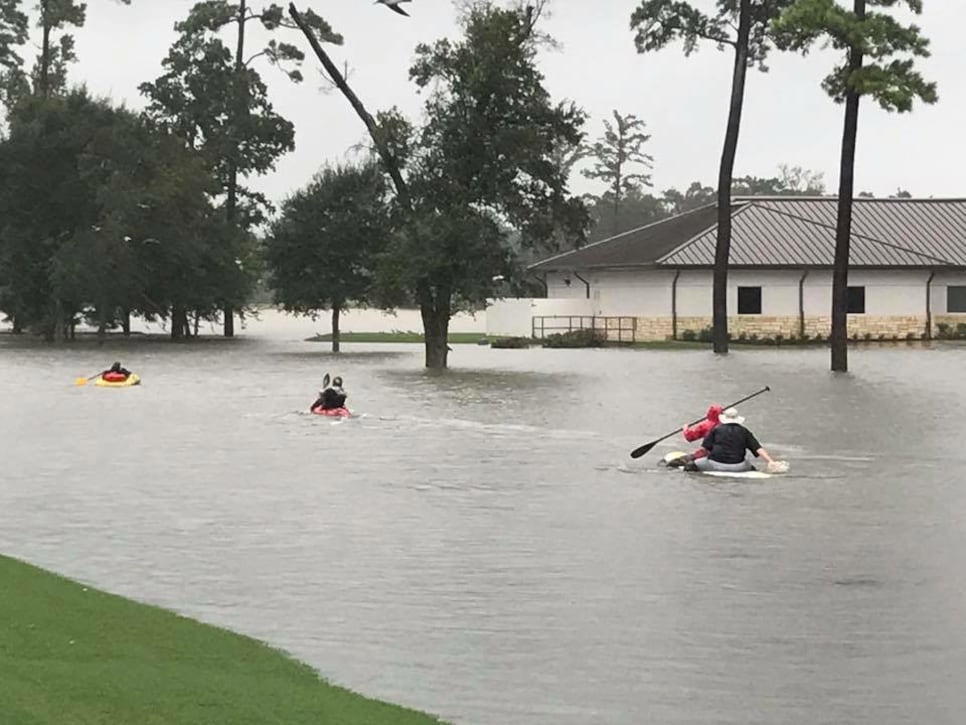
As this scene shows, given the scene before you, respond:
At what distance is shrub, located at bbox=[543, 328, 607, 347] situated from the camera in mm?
68125

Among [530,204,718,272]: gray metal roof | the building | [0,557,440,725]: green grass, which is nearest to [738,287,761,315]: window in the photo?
the building

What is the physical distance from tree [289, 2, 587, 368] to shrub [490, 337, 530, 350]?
54.0ft

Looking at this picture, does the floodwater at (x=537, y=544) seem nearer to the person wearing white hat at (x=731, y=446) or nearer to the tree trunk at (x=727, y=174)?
the person wearing white hat at (x=731, y=446)

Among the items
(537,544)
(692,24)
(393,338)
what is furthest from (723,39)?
(537,544)

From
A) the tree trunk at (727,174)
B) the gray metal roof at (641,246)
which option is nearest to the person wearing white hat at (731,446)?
the tree trunk at (727,174)

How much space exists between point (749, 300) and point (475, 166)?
24.1 metres

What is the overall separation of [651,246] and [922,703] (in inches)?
2585

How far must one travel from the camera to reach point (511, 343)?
69438mm

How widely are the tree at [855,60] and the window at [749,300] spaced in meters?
23.3

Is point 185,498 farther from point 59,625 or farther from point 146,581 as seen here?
point 59,625

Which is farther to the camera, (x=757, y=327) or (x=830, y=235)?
(x=830, y=235)

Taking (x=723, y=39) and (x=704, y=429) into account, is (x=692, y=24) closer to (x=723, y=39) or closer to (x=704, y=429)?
(x=723, y=39)

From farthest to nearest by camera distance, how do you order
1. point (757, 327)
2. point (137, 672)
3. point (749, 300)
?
point (749, 300) < point (757, 327) < point (137, 672)

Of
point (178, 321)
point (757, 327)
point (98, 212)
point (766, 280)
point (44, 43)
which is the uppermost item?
point (44, 43)
